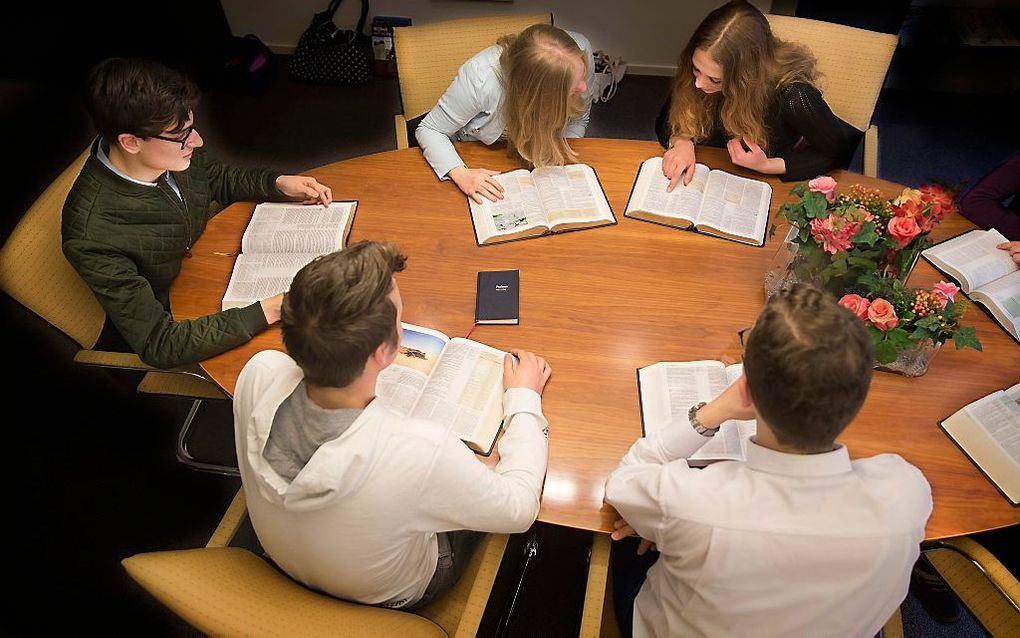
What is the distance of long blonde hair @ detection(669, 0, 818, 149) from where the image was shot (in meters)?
2.05

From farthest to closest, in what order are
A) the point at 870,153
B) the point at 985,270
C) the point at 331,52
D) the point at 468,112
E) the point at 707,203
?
the point at 331,52
the point at 870,153
the point at 468,112
the point at 707,203
the point at 985,270

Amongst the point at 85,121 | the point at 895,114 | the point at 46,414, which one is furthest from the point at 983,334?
the point at 85,121

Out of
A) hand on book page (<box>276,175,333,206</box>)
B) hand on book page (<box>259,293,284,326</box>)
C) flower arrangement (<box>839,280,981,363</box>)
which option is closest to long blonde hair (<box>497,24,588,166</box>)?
hand on book page (<box>276,175,333,206</box>)

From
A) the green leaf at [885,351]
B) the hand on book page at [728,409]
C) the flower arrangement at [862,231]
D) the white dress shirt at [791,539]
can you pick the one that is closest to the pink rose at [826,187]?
the flower arrangement at [862,231]

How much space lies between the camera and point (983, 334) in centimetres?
175

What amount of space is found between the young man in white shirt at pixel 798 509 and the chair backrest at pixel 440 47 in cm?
170

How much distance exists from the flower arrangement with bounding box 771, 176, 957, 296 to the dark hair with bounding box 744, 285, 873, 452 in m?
0.51

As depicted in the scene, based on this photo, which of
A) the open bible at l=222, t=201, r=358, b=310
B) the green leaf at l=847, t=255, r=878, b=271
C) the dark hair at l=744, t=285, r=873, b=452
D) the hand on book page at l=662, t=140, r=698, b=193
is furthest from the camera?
the hand on book page at l=662, t=140, r=698, b=193

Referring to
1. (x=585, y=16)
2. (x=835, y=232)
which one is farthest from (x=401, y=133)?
(x=585, y=16)

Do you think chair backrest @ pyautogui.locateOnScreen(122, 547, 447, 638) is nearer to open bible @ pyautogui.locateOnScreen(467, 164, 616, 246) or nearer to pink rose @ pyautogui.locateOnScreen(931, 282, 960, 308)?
open bible @ pyautogui.locateOnScreen(467, 164, 616, 246)

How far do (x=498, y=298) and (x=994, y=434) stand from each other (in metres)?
1.24

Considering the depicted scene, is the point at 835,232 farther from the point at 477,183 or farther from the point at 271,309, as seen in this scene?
the point at 271,309

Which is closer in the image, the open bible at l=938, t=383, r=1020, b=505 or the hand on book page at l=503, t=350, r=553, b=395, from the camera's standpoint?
the open bible at l=938, t=383, r=1020, b=505

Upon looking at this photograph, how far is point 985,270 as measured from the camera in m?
1.86
